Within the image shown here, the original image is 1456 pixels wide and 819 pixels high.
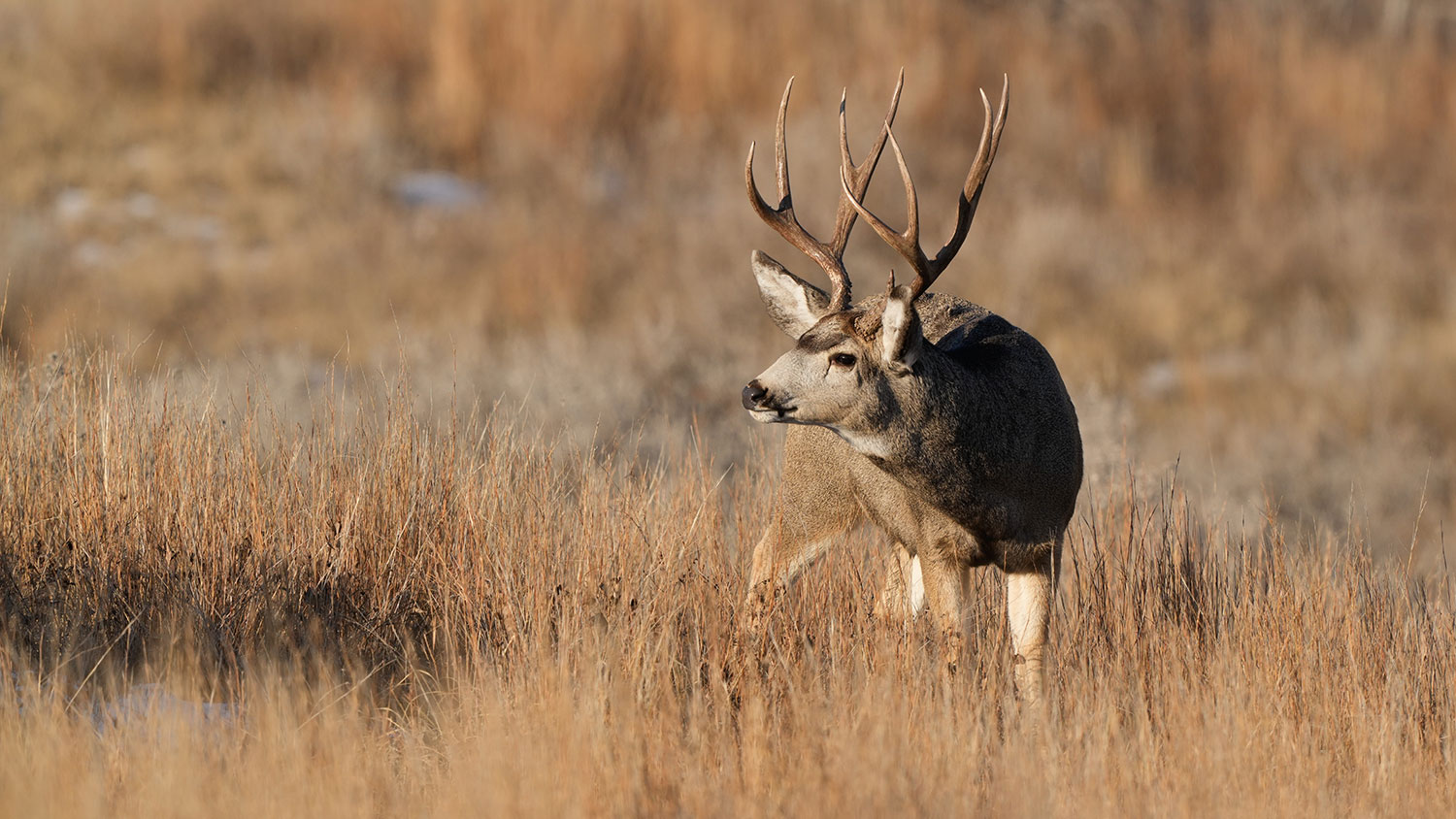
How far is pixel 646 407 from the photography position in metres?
13.0

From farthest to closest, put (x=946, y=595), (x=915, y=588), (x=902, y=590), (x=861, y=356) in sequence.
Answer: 1. (x=915, y=588)
2. (x=902, y=590)
3. (x=946, y=595)
4. (x=861, y=356)

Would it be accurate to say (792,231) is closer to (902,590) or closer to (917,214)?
(917,214)

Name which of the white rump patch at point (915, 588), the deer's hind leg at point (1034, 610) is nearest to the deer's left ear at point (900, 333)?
the deer's hind leg at point (1034, 610)

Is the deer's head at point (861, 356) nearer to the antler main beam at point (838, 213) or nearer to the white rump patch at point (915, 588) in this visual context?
the antler main beam at point (838, 213)

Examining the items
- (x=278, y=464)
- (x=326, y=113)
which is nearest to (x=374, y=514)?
(x=278, y=464)

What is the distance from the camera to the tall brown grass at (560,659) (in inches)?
166

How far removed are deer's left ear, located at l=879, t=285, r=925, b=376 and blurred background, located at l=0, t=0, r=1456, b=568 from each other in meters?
7.50

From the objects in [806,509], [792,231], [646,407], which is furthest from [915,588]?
[646,407]

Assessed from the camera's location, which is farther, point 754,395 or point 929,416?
point 929,416

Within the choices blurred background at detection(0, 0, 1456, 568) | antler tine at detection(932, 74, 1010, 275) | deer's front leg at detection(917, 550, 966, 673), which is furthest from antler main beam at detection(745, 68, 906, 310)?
blurred background at detection(0, 0, 1456, 568)

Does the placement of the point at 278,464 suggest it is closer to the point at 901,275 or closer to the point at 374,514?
the point at 374,514

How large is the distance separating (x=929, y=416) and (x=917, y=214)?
2.04 feet

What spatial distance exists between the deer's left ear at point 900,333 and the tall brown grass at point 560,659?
2.86 ft

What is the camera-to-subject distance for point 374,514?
619cm
